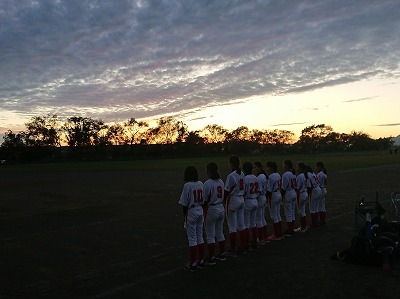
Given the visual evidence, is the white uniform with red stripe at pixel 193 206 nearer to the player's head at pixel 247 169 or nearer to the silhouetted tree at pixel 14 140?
the player's head at pixel 247 169

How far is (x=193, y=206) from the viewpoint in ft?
23.5

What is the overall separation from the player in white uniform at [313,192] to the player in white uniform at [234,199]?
121 inches

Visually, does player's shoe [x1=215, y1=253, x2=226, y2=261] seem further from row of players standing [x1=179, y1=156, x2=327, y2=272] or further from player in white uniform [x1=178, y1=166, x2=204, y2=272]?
player in white uniform [x1=178, y1=166, x2=204, y2=272]

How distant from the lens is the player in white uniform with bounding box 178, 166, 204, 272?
23.2 ft

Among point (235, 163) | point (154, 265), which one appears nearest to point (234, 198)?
point (235, 163)

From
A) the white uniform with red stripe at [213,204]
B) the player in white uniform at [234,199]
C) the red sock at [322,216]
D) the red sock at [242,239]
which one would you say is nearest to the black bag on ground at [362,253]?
the red sock at [242,239]

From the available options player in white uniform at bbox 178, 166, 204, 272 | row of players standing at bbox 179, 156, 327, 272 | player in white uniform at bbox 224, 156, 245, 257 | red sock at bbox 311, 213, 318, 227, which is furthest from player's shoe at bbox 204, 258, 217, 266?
red sock at bbox 311, 213, 318, 227

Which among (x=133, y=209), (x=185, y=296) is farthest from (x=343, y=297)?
(x=133, y=209)

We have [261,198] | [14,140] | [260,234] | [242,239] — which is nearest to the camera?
[242,239]

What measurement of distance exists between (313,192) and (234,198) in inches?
144

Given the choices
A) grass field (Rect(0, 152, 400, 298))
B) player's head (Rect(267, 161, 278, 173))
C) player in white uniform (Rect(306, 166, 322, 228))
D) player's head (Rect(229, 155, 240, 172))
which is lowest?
grass field (Rect(0, 152, 400, 298))

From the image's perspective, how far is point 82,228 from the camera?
1206cm

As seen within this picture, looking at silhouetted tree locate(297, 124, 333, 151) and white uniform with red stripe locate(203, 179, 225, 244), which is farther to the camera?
silhouetted tree locate(297, 124, 333, 151)

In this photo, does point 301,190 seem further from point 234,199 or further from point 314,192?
point 234,199
